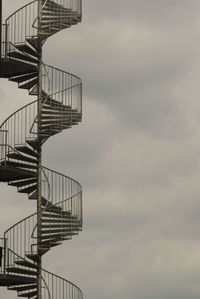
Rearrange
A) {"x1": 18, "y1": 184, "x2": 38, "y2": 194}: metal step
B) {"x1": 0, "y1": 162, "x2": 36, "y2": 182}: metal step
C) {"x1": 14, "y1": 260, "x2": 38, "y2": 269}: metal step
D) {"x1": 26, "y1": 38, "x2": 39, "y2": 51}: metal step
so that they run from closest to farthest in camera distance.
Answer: {"x1": 0, "y1": 162, "x2": 36, "y2": 182}: metal step → {"x1": 14, "y1": 260, "x2": 38, "y2": 269}: metal step → {"x1": 26, "y1": 38, "x2": 39, "y2": 51}: metal step → {"x1": 18, "y1": 184, "x2": 38, "y2": 194}: metal step

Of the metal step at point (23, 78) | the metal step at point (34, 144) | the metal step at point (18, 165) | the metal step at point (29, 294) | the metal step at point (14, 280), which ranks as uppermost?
the metal step at point (23, 78)

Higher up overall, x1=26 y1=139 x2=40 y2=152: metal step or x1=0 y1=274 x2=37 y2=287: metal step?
x1=26 y1=139 x2=40 y2=152: metal step

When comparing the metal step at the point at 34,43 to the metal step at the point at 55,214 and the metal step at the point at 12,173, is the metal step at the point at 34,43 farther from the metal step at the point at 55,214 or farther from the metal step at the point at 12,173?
the metal step at the point at 55,214

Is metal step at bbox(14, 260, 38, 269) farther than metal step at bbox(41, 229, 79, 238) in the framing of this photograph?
No

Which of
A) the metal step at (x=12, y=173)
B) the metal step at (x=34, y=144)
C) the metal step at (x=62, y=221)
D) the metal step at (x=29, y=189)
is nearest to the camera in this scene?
the metal step at (x=12, y=173)

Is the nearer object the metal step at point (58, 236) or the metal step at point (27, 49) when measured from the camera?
the metal step at point (58, 236)

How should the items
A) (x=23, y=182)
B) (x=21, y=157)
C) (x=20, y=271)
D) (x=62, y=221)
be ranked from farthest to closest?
(x=23, y=182) → (x=62, y=221) → (x=21, y=157) → (x=20, y=271)

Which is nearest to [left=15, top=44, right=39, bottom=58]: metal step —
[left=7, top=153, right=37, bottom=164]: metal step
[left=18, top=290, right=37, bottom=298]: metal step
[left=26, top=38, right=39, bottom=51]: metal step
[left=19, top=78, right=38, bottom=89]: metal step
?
[left=26, top=38, right=39, bottom=51]: metal step

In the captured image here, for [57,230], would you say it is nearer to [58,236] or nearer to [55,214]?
[58,236]

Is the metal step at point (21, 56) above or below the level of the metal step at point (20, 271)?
above

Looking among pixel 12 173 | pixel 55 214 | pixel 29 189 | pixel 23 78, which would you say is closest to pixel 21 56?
pixel 23 78

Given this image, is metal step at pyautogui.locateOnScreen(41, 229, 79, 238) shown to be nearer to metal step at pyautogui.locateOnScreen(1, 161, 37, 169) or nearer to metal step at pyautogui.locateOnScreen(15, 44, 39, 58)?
metal step at pyautogui.locateOnScreen(1, 161, 37, 169)

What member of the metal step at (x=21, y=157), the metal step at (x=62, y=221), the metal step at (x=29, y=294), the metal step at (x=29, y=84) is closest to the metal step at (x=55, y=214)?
the metal step at (x=62, y=221)

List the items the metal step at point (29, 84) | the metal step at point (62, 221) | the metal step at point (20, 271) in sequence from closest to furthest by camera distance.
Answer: the metal step at point (20, 271) < the metal step at point (62, 221) < the metal step at point (29, 84)
